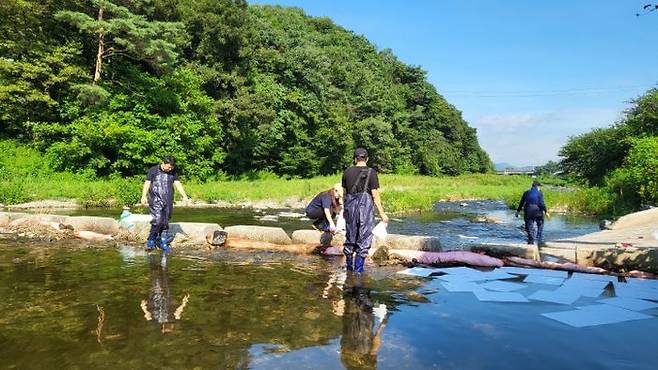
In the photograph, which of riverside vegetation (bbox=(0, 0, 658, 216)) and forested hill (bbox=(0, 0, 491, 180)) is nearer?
riverside vegetation (bbox=(0, 0, 658, 216))

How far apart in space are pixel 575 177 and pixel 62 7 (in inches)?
1676

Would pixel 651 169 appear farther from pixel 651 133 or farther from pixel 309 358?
pixel 309 358

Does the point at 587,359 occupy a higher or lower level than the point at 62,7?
lower

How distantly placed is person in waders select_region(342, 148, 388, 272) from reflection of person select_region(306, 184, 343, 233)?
2.09 m

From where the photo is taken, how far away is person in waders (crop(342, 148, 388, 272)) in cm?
717

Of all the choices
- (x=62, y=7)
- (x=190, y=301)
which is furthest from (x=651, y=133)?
(x=62, y=7)

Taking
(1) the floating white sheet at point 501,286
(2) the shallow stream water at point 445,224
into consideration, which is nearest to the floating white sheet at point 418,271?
(1) the floating white sheet at point 501,286

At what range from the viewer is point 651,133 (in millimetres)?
30719

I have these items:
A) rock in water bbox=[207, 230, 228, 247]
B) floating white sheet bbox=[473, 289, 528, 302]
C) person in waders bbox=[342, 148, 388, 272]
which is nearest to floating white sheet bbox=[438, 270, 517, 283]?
floating white sheet bbox=[473, 289, 528, 302]

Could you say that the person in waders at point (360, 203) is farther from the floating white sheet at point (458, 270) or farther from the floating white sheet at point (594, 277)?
the floating white sheet at point (594, 277)

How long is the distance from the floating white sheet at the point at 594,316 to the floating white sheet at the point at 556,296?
0.37 meters

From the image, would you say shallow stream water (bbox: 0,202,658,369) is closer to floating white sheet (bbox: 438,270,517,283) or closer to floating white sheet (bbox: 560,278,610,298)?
floating white sheet (bbox: 560,278,610,298)

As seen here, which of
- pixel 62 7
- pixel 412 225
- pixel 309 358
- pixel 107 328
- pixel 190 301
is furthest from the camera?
pixel 62 7

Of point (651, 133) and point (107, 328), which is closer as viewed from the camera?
point (107, 328)
